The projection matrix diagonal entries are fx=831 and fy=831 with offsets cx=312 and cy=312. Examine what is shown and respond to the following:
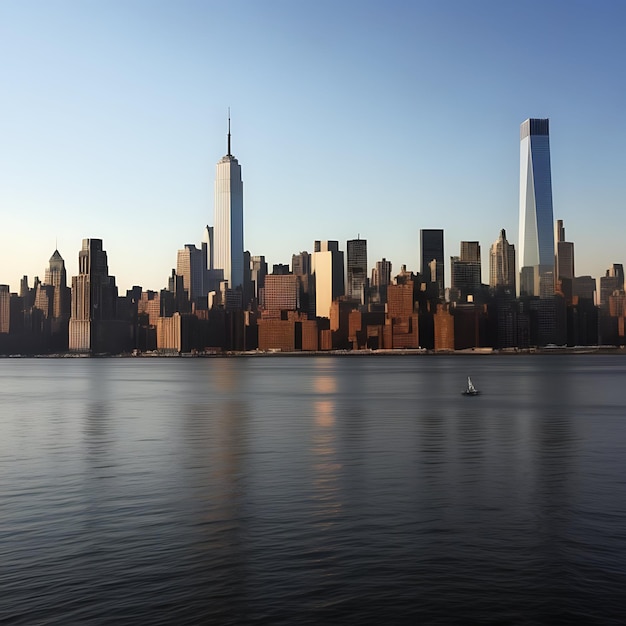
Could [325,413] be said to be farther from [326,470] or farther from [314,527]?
[314,527]

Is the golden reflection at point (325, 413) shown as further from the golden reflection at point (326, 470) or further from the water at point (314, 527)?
the water at point (314, 527)

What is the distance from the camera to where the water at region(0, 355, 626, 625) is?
87.3ft

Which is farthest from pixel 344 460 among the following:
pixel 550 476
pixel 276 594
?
pixel 276 594

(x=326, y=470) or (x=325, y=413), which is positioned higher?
(x=326, y=470)

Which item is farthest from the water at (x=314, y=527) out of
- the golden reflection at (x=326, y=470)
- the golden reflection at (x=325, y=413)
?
the golden reflection at (x=325, y=413)

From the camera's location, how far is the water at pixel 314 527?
87.3 feet

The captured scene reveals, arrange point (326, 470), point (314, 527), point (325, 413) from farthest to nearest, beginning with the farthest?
1. point (325, 413)
2. point (326, 470)
3. point (314, 527)

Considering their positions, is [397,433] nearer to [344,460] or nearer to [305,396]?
[344,460]

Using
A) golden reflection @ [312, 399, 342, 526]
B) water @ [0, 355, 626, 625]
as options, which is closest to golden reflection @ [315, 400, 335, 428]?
golden reflection @ [312, 399, 342, 526]

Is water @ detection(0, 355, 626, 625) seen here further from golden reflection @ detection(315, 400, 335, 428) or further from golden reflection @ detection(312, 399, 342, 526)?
golden reflection @ detection(315, 400, 335, 428)

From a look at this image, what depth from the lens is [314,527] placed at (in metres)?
38.0

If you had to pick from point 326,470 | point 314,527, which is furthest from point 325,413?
point 314,527

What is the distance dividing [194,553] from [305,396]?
130093 mm

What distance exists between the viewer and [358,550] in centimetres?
3347
